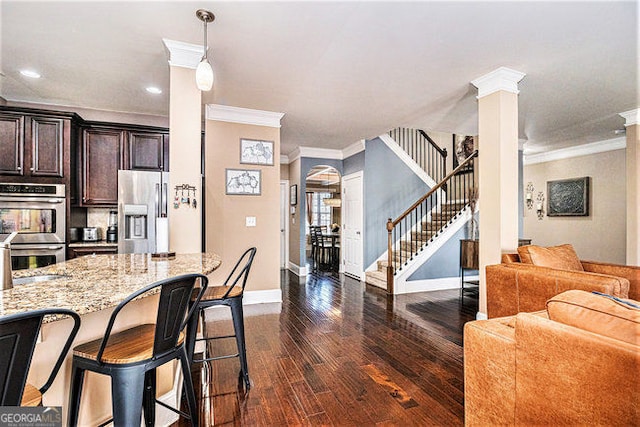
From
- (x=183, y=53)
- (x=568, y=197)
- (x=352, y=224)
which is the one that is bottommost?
(x=352, y=224)

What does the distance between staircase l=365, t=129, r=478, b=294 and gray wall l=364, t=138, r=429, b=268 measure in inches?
9.1

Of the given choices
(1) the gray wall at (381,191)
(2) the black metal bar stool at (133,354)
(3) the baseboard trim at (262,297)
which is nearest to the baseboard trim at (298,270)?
(1) the gray wall at (381,191)

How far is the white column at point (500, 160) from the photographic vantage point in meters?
3.12

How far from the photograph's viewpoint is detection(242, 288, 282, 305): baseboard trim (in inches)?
169

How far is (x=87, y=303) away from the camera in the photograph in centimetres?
108

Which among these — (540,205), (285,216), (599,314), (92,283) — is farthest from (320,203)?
(599,314)

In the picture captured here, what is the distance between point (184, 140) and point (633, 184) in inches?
228

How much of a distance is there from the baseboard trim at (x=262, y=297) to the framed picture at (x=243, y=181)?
140cm

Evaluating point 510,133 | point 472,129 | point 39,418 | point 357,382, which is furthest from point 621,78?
point 39,418

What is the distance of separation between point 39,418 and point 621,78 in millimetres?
5075

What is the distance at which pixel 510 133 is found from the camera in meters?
3.17

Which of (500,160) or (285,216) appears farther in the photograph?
(285,216)

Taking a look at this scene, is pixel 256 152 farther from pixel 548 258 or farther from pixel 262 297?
pixel 548 258

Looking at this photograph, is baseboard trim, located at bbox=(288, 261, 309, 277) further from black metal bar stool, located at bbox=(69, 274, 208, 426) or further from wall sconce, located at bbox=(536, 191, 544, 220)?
wall sconce, located at bbox=(536, 191, 544, 220)
